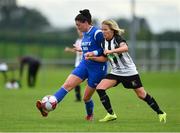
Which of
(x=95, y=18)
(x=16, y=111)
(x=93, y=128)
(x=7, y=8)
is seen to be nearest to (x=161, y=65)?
(x=95, y=18)

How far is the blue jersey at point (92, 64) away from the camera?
17.7m

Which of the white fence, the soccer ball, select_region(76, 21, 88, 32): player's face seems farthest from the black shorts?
the white fence

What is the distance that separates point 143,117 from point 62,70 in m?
37.5

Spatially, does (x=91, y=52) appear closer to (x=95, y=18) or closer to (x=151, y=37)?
(x=95, y=18)

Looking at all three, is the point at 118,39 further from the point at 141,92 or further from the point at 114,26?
the point at 141,92

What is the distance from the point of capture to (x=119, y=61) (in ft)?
57.0

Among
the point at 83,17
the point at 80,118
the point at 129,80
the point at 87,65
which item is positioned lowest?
the point at 80,118

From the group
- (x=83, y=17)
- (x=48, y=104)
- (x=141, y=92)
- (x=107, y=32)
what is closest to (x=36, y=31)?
(x=83, y=17)

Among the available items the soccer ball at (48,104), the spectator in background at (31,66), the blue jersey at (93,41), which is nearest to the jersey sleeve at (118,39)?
the blue jersey at (93,41)

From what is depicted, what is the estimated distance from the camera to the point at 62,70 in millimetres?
56656

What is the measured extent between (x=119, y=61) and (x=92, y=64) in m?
0.69

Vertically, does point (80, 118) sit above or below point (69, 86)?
below

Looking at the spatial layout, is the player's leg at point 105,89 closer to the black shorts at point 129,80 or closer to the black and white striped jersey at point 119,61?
the black shorts at point 129,80

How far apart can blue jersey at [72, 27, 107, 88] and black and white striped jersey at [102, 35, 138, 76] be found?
0.94ft
